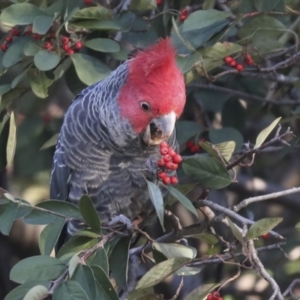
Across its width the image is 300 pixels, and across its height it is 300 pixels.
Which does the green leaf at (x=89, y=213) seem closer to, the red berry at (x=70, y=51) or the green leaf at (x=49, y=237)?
the green leaf at (x=49, y=237)

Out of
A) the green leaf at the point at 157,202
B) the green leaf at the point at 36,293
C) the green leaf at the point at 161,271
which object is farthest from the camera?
the green leaf at the point at 161,271

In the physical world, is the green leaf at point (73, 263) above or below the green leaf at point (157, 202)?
below

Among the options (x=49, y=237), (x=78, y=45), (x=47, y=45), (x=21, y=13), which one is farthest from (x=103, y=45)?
(x=49, y=237)

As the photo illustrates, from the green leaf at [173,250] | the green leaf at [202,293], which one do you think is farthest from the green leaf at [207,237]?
the green leaf at [202,293]

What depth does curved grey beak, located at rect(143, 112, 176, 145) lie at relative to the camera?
2090 mm

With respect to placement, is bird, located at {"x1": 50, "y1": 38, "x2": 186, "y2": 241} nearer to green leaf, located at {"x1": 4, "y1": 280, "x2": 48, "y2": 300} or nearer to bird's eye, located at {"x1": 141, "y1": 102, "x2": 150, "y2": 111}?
bird's eye, located at {"x1": 141, "y1": 102, "x2": 150, "y2": 111}

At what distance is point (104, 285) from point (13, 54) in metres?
0.99

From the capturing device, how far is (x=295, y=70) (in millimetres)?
2758

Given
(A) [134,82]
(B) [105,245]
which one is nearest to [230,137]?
(A) [134,82]

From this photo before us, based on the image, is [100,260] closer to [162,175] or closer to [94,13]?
[162,175]

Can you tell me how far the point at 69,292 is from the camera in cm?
152

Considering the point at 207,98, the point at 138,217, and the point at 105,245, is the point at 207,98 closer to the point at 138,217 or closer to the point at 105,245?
the point at 138,217

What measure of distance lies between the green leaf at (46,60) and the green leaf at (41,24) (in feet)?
0.32

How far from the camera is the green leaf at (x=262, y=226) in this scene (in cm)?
166
